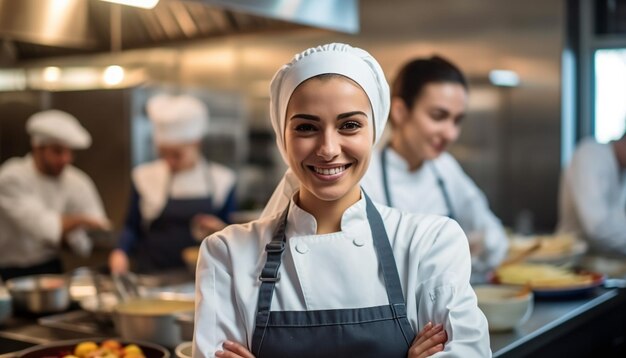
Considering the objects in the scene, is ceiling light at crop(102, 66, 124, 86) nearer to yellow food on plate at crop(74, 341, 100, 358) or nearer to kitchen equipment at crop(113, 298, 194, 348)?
kitchen equipment at crop(113, 298, 194, 348)

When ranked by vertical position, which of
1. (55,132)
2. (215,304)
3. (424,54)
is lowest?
(215,304)

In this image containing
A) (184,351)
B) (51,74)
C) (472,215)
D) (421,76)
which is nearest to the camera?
(184,351)


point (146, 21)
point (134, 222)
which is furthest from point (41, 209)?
point (146, 21)

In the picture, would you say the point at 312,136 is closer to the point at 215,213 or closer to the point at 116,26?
the point at 215,213

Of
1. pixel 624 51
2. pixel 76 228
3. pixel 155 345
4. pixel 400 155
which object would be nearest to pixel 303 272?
pixel 155 345

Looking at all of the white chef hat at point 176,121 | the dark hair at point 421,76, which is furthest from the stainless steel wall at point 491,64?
the dark hair at point 421,76

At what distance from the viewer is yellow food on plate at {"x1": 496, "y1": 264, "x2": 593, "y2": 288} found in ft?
8.93

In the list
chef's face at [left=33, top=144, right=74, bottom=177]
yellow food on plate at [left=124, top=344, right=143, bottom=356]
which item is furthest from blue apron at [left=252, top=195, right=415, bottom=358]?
chef's face at [left=33, top=144, right=74, bottom=177]

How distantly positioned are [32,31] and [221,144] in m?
1.94

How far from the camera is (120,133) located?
4977 mm

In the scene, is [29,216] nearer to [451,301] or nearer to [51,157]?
[51,157]

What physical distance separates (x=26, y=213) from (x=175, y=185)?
79 cm

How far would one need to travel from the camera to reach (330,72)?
1.53m

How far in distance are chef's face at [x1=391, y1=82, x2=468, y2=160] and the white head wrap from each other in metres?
1.10
